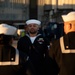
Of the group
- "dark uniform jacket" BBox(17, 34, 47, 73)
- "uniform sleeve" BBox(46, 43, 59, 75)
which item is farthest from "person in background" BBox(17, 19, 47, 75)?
"uniform sleeve" BBox(46, 43, 59, 75)

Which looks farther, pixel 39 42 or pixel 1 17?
pixel 1 17

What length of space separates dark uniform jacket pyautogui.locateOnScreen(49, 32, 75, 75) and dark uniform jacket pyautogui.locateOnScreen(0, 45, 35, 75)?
0.83ft

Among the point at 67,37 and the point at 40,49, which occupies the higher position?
the point at 67,37

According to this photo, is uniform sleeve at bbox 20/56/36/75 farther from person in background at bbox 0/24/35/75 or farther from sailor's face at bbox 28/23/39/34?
sailor's face at bbox 28/23/39/34

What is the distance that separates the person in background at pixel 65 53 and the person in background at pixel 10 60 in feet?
0.82

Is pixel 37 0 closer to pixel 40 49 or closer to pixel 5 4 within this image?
pixel 5 4

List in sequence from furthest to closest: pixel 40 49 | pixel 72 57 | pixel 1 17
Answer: pixel 1 17 < pixel 40 49 < pixel 72 57

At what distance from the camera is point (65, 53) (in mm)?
3574

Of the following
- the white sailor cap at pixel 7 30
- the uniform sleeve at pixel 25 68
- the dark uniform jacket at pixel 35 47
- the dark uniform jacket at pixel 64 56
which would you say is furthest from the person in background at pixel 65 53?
the dark uniform jacket at pixel 35 47

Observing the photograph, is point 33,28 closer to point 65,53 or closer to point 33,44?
point 33,44

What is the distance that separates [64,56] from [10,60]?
1.74 feet

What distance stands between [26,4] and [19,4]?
0.79m

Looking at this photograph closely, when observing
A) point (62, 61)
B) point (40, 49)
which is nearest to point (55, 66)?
point (62, 61)

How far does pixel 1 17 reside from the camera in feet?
127
